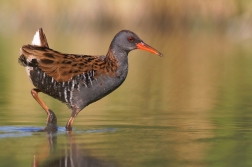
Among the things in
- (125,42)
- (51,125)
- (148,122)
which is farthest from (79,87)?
(148,122)

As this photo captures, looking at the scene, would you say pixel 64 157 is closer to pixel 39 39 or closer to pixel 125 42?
pixel 125 42

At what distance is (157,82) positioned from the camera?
1725 centimetres

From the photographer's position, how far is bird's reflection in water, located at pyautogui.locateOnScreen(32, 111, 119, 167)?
312 inches

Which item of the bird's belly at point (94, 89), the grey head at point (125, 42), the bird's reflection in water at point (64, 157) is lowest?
the bird's reflection in water at point (64, 157)

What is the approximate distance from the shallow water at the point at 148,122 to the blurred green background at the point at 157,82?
2 centimetres

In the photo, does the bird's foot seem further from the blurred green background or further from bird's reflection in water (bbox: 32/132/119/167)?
bird's reflection in water (bbox: 32/132/119/167)

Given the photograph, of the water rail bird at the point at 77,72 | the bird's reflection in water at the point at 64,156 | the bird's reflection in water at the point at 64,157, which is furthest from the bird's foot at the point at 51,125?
the bird's reflection in water at the point at 64,157

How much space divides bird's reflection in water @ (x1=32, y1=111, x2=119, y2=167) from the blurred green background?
13cm

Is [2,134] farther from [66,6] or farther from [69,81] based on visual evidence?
[66,6]

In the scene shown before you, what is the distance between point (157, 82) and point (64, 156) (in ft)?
29.5

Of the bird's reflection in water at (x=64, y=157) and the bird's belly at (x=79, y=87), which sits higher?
the bird's belly at (x=79, y=87)

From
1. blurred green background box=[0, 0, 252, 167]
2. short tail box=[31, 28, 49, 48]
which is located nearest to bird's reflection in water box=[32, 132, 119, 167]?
blurred green background box=[0, 0, 252, 167]

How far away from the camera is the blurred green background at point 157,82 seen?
8938 millimetres

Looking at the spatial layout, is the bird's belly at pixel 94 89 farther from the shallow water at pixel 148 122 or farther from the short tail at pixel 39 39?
the short tail at pixel 39 39
